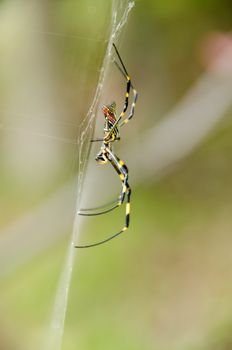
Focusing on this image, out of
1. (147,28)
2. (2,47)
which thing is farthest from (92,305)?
(147,28)

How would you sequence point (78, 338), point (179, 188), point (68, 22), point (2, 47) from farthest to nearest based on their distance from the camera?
1. point (179, 188)
2. point (78, 338)
3. point (2, 47)
4. point (68, 22)

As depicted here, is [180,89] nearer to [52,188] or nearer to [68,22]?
[52,188]

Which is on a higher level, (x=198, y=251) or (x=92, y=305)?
(x=198, y=251)

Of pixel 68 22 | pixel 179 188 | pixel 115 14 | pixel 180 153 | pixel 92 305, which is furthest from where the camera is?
pixel 179 188

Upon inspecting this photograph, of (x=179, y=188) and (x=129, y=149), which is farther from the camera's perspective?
(x=179, y=188)

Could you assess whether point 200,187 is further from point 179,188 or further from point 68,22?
point 68,22

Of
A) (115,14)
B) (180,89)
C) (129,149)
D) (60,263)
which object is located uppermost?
(180,89)

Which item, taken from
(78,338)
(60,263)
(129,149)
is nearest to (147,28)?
(129,149)
